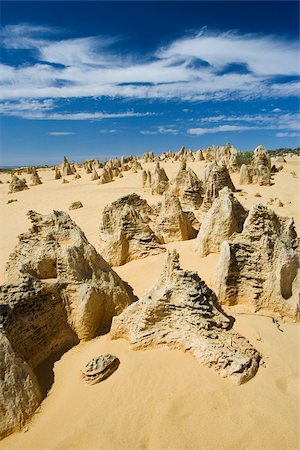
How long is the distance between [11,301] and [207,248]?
4922 millimetres

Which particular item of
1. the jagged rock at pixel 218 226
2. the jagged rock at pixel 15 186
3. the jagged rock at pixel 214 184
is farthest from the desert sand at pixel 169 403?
the jagged rock at pixel 15 186

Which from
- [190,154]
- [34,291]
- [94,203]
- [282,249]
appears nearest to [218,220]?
[282,249]

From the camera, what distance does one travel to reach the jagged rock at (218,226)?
312 inches

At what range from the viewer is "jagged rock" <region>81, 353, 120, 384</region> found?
13.6ft

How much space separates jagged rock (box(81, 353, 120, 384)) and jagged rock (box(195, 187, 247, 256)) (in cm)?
426

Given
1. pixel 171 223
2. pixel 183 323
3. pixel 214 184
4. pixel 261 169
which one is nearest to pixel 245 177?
pixel 261 169

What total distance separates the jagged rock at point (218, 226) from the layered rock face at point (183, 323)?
10.8 feet

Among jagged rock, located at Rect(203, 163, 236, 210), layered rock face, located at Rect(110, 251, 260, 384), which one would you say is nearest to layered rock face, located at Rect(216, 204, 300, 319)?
layered rock face, located at Rect(110, 251, 260, 384)

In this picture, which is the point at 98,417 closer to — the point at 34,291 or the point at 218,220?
the point at 34,291

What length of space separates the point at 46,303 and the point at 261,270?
3629 millimetres

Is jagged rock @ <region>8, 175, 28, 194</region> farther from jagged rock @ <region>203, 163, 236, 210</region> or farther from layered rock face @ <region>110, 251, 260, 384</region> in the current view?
layered rock face @ <region>110, 251, 260, 384</region>

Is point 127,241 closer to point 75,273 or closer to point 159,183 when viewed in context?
point 75,273

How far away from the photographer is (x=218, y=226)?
7938 millimetres

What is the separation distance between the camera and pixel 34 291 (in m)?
4.68
